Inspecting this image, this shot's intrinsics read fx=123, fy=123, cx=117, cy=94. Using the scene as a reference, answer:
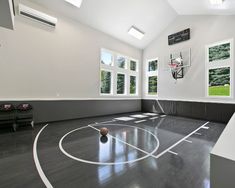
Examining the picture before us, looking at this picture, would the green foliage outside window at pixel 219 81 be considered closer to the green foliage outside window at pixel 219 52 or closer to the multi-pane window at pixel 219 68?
the multi-pane window at pixel 219 68

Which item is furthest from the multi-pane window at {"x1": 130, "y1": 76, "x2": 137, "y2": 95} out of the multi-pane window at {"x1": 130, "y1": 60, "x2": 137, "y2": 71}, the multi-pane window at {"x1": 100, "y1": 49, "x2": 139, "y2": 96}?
the multi-pane window at {"x1": 130, "y1": 60, "x2": 137, "y2": 71}

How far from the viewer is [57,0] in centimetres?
455

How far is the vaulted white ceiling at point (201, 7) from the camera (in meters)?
4.65

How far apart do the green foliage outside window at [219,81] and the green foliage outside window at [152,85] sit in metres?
2.89

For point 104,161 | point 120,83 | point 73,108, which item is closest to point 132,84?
point 120,83

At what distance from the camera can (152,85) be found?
8086 millimetres

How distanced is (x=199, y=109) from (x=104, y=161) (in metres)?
5.57

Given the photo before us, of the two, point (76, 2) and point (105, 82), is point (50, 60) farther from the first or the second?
point (105, 82)

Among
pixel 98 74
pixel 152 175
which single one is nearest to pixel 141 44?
pixel 98 74

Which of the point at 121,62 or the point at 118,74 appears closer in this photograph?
the point at 118,74

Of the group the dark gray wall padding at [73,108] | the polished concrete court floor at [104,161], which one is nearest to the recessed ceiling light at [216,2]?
the polished concrete court floor at [104,161]

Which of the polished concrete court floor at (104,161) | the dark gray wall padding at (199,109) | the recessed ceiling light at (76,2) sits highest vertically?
the recessed ceiling light at (76,2)

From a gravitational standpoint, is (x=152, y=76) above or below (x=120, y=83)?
above

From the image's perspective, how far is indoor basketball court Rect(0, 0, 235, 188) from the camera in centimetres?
181
